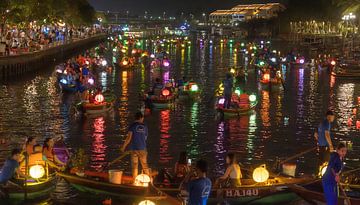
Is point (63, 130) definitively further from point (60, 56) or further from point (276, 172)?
point (60, 56)

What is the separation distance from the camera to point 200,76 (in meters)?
70.2

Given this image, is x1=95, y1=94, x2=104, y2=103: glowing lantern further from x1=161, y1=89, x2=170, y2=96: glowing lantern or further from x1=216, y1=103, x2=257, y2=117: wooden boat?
x1=216, y1=103, x2=257, y2=117: wooden boat

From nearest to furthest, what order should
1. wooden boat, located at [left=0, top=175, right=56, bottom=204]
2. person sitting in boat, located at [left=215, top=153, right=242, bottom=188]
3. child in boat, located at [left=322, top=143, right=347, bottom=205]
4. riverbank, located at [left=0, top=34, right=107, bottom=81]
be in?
child in boat, located at [left=322, top=143, right=347, bottom=205] → person sitting in boat, located at [left=215, top=153, right=242, bottom=188] → wooden boat, located at [left=0, top=175, right=56, bottom=204] → riverbank, located at [left=0, top=34, right=107, bottom=81]

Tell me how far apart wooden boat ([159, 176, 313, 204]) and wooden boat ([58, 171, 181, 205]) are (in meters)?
0.46

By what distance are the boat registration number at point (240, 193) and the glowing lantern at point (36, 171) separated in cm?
558

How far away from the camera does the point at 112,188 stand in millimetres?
18438

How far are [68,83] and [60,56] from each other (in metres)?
49.0

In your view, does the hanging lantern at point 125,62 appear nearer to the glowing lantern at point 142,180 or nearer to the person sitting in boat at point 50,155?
the person sitting in boat at point 50,155

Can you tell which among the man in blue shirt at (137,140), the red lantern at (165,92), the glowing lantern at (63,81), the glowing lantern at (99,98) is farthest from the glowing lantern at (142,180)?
the glowing lantern at (63,81)

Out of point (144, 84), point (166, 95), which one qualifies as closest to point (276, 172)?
point (166, 95)

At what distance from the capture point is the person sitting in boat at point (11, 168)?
58.9ft

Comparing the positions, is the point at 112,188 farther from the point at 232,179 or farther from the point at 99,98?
the point at 99,98

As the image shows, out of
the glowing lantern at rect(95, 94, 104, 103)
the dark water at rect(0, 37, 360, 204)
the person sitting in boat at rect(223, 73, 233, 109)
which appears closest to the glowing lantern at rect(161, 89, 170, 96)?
the dark water at rect(0, 37, 360, 204)

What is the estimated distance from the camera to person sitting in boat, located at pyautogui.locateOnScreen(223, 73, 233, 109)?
34.4 m
